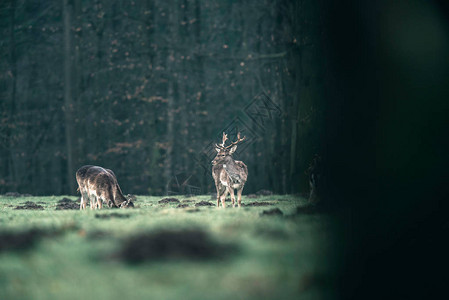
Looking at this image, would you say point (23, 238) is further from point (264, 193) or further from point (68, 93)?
point (68, 93)

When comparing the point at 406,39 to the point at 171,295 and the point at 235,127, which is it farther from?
the point at 235,127

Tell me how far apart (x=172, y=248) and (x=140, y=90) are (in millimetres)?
8318

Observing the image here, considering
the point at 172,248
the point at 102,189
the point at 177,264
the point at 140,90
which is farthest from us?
the point at 140,90

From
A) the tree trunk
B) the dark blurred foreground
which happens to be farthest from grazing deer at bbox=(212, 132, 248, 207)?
the tree trunk

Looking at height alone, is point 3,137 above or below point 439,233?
above

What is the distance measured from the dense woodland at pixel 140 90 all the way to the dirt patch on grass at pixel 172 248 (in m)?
7.30

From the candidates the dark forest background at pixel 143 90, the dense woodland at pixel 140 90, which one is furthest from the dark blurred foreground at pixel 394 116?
the dense woodland at pixel 140 90

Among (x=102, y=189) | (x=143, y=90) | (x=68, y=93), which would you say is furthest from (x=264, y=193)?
(x=68, y=93)

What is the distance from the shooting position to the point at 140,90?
10.1m

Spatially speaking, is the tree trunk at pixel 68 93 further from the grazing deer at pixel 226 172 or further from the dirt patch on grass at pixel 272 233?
the dirt patch on grass at pixel 272 233

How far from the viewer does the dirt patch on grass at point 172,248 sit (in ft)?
6.54

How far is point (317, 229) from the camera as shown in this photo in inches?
90.4

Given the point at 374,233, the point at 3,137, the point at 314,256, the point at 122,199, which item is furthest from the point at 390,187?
the point at 3,137

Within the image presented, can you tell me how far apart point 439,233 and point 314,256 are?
0.84 meters
